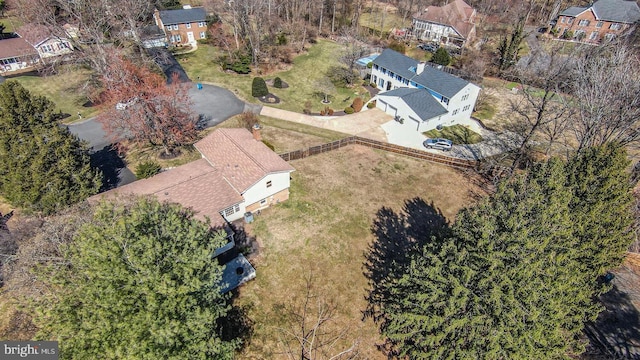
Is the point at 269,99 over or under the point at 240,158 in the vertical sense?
under

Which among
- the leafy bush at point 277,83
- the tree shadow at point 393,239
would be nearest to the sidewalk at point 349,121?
the leafy bush at point 277,83

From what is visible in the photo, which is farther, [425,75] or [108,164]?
[425,75]

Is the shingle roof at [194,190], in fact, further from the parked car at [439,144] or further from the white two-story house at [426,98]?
the white two-story house at [426,98]

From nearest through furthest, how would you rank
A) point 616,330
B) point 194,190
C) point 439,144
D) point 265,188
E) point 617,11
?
point 616,330 → point 194,190 → point 265,188 → point 439,144 → point 617,11

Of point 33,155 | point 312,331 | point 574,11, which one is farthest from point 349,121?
point 574,11

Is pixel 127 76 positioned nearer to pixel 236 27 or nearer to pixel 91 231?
pixel 91 231

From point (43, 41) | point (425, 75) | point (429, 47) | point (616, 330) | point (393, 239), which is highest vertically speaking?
point (43, 41)

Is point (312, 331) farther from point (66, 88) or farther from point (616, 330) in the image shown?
point (66, 88)

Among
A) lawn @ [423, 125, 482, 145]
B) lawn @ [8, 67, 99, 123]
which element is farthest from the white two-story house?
lawn @ [8, 67, 99, 123]

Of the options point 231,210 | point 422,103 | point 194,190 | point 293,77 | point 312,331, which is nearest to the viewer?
point 312,331
